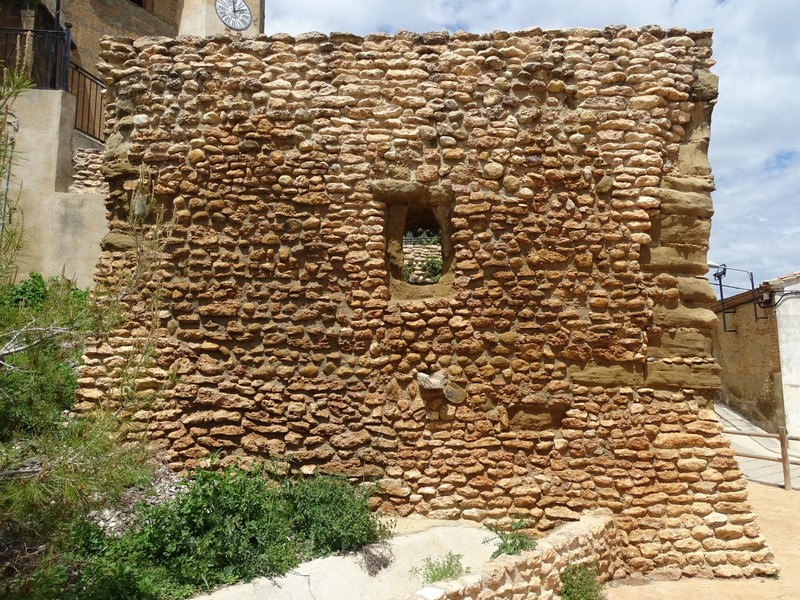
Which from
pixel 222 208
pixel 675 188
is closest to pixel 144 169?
pixel 222 208

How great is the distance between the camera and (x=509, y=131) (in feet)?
18.6

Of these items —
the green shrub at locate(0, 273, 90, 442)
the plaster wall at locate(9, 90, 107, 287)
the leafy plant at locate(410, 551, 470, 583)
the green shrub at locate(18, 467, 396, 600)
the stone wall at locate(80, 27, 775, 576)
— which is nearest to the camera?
the green shrub at locate(0, 273, 90, 442)

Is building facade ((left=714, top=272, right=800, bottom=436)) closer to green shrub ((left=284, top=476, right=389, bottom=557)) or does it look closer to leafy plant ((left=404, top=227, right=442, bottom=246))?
leafy plant ((left=404, top=227, right=442, bottom=246))

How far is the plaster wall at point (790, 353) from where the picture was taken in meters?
12.2

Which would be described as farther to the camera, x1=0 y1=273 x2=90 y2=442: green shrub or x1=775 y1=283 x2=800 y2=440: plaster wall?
x1=775 y1=283 x2=800 y2=440: plaster wall

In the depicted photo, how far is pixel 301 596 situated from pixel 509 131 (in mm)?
4477

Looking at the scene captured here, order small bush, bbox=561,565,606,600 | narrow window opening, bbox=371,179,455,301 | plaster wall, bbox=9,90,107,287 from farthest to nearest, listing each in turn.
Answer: plaster wall, bbox=9,90,107,287, narrow window opening, bbox=371,179,455,301, small bush, bbox=561,565,606,600

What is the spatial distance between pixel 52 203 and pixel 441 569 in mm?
8188

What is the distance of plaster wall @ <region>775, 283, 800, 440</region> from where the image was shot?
12.2 meters

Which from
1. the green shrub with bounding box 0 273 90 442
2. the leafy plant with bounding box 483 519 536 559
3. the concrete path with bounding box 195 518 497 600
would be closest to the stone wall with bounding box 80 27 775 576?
the leafy plant with bounding box 483 519 536 559

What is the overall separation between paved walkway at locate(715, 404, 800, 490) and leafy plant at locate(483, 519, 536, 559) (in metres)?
5.41

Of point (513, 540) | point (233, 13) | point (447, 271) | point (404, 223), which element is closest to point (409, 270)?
point (404, 223)

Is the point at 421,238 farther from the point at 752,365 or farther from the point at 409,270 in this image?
the point at 752,365

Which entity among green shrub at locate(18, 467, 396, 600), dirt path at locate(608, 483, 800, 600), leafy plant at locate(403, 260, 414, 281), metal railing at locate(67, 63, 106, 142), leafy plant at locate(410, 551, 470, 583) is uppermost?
metal railing at locate(67, 63, 106, 142)
